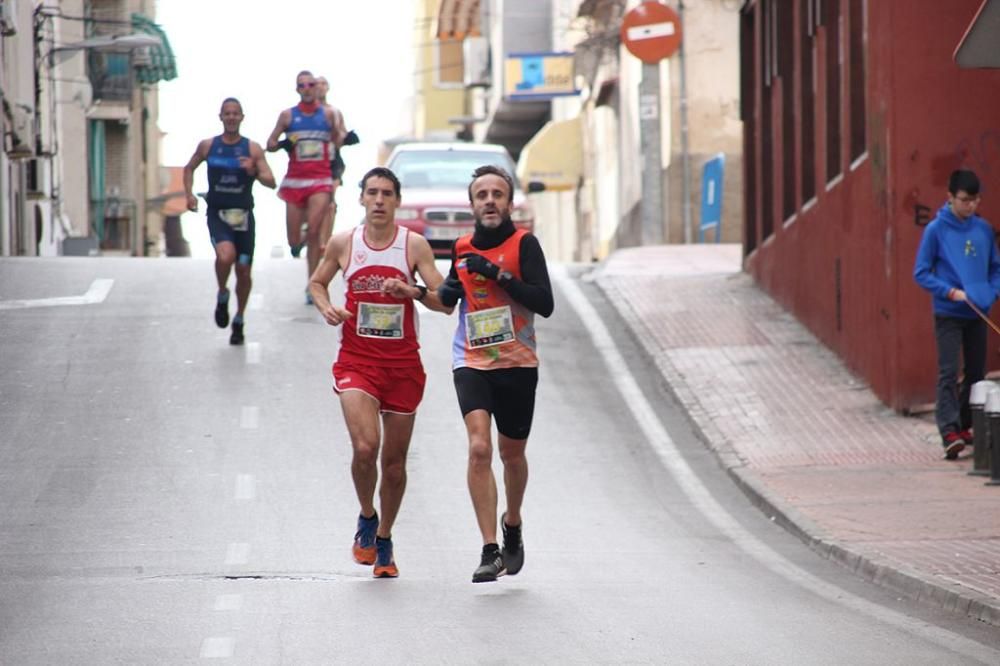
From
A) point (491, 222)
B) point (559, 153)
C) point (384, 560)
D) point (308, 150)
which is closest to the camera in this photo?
point (491, 222)

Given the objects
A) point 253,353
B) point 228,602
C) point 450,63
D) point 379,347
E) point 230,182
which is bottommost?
point 228,602

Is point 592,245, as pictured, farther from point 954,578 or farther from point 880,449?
point 954,578

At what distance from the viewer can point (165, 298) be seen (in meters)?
23.3

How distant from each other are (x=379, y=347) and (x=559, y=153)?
1762 inches

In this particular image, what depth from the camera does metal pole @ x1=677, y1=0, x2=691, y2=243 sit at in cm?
3959

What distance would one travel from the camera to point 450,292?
10.8 meters

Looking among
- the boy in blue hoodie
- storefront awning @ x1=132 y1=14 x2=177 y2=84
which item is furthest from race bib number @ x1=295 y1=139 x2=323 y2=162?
storefront awning @ x1=132 y1=14 x2=177 y2=84

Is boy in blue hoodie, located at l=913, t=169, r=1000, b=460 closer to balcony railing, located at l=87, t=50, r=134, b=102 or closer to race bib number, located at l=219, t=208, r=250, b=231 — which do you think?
race bib number, located at l=219, t=208, r=250, b=231

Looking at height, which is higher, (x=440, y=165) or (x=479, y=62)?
(x=479, y=62)

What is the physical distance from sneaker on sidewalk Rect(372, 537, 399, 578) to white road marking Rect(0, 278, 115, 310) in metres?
11.8

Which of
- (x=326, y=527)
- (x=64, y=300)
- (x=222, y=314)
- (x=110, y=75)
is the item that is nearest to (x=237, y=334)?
(x=222, y=314)

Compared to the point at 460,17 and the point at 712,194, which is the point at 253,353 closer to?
the point at 712,194

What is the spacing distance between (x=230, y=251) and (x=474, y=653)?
11.0m

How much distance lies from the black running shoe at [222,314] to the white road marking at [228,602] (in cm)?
965
